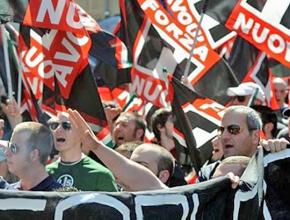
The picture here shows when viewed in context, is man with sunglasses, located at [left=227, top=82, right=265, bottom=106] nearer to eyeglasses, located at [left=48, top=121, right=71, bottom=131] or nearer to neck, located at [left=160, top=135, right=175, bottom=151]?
neck, located at [left=160, top=135, right=175, bottom=151]

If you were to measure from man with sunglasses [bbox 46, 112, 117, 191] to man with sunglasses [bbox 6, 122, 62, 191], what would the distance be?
30.5 inches

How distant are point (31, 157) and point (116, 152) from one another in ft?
1.39

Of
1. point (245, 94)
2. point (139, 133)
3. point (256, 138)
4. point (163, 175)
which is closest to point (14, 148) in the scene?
point (163, 175)

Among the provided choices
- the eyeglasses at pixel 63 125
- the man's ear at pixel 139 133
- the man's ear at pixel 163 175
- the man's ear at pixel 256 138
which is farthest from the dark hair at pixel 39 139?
the man's ear at pixel 139 133

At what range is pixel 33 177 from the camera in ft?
16.7

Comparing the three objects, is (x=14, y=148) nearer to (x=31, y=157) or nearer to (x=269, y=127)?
(x=31, y=157)

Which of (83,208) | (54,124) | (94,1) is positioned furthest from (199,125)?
(94,1)

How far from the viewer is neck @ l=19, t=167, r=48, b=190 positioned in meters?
5.07

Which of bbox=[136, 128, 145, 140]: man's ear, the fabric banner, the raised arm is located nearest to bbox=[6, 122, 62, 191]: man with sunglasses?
the raised arm

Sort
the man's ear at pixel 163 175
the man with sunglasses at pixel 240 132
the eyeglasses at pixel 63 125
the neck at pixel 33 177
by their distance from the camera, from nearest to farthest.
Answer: the neck at pixel 33 177 → the man's ear at pixel 163 175 → the man with sunglasses at pixel 240 132 → the eyeglasses at pixel 63 125

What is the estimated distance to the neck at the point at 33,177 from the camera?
5070 millimetres

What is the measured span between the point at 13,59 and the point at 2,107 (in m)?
0.80

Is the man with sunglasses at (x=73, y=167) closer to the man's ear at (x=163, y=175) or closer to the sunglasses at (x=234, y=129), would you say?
the man's ear at (x=163, y=175)

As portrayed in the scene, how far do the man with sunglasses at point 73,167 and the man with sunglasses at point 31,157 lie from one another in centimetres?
78
